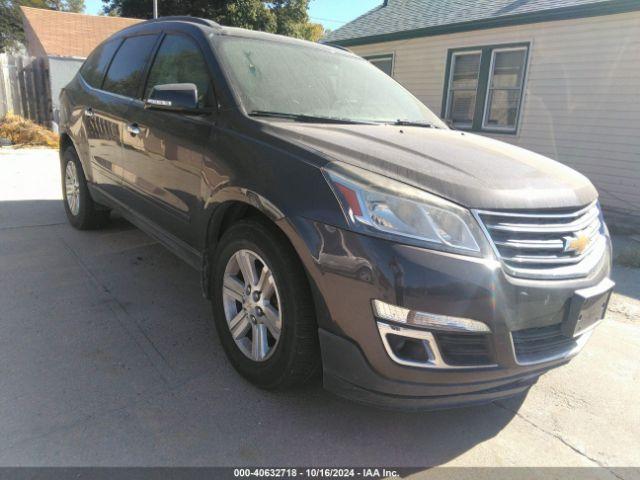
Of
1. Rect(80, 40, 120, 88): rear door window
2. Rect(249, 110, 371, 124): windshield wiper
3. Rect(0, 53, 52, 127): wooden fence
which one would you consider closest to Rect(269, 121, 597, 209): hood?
Rect(249, 110, 371, 124): windshield wiper

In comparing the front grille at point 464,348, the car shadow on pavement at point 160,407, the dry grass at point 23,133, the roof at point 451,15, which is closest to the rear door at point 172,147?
the car shadow on pavement at point 160,407

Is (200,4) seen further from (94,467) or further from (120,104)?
(94,467)

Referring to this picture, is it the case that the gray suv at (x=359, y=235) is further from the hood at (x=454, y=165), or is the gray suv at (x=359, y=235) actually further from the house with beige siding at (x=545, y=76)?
the house with beige siding at (x=545, y=76)

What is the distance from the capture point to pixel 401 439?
2.37 metres

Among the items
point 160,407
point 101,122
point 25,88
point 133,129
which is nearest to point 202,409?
point 160,407

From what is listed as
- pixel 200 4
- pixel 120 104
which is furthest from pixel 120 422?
pixel 200 4

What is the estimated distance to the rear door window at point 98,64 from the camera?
4.62 metres

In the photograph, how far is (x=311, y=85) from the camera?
10.6ft

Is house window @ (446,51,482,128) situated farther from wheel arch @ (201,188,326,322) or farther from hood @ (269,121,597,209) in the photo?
wheel arch @ (201,188,326,322)

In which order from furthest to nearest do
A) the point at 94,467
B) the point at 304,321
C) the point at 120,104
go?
the point at 120,104
the point at 304,321
the point at 94,467

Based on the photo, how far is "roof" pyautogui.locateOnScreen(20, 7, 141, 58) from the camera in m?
26.8

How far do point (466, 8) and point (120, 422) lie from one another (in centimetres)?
1082

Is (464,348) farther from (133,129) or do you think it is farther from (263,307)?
(133,129)

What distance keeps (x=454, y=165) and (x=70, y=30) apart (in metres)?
32.3
